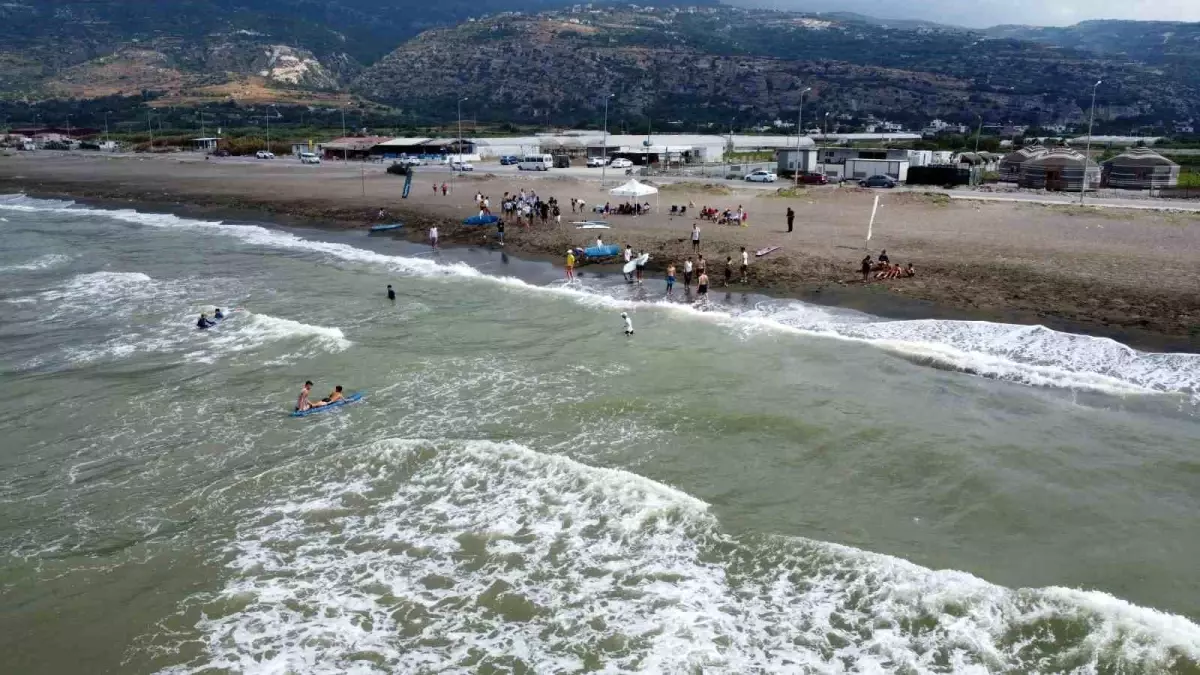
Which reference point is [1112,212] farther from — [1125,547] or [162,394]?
[162,394]

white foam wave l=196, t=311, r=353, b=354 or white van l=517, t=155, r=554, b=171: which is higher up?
white van l=517, t=155, r=554, b=171

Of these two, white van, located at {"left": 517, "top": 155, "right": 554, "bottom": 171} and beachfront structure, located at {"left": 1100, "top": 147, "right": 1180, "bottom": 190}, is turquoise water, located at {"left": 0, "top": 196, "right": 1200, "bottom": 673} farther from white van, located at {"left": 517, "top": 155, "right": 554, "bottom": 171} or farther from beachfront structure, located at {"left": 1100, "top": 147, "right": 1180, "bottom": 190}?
white van, located at {"left": 517, "top": 155, "right": 554, "bottom": 171}

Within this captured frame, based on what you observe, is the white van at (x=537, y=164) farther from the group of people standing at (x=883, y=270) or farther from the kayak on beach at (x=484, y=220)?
the group of people standing at (x=883, y=270)

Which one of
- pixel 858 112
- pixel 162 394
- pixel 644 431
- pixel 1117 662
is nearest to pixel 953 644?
pixel 1117 662

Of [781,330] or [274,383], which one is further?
[781,330]

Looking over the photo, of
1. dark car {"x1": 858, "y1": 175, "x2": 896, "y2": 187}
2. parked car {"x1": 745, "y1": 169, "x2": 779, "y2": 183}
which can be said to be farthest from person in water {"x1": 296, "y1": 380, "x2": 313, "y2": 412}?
parked car {"x1": 745, "y1": 169, "x2": 779, "y2": 183}

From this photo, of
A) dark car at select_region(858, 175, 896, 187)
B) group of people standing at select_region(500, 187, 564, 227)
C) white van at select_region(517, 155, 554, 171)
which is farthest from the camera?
white van at select_region(517, 155, 554, 171)
